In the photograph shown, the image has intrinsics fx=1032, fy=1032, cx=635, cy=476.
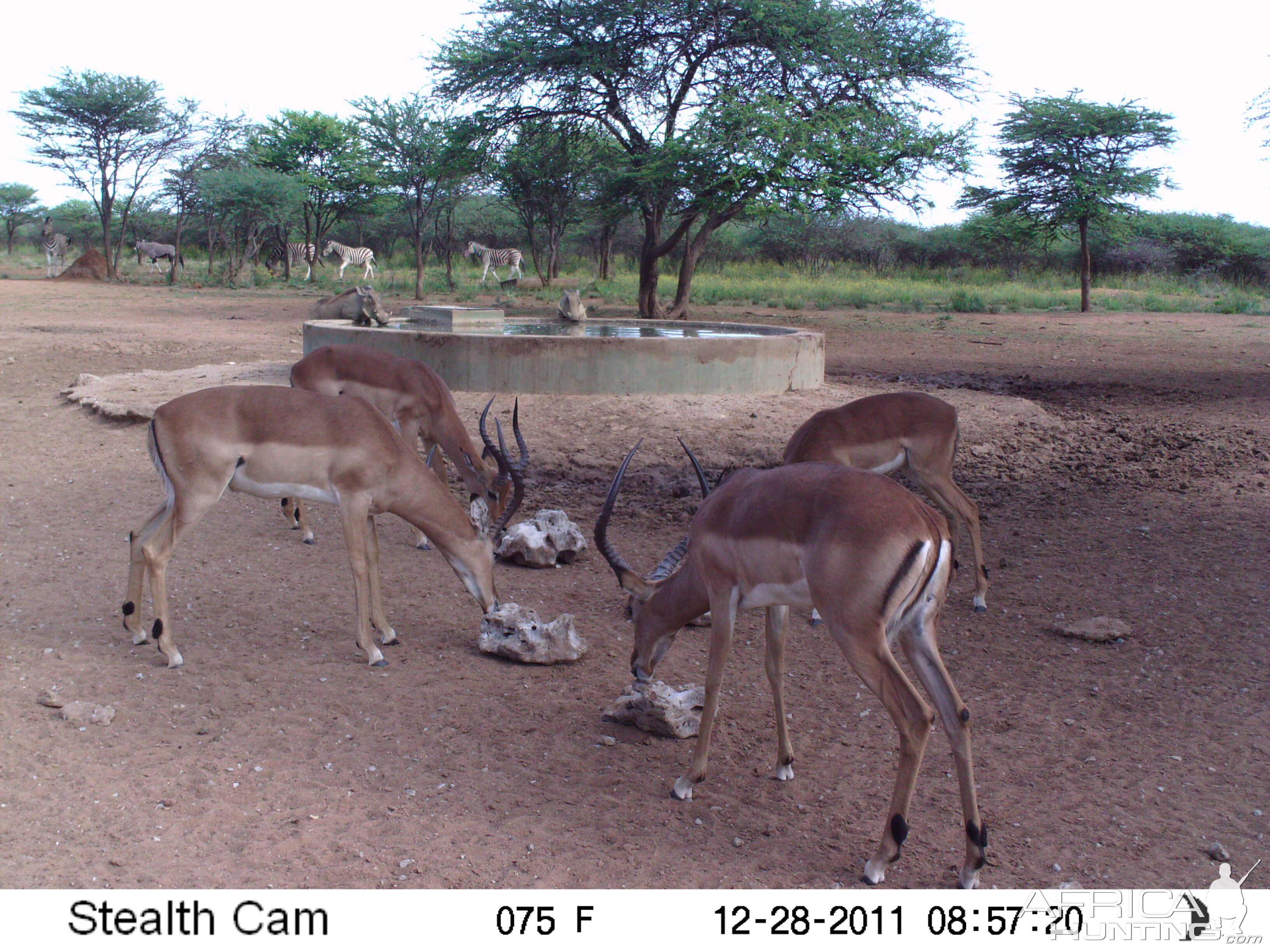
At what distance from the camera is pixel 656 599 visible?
413 cm

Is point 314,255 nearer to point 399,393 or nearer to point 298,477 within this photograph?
point 399,393

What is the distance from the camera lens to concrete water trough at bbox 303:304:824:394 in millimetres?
9711

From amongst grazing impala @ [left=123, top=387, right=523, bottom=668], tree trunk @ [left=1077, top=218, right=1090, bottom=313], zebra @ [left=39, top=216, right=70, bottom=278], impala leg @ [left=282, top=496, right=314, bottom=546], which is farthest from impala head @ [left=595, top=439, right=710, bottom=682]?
zebra @ [left=39, top=216, right=70, bottom=278]

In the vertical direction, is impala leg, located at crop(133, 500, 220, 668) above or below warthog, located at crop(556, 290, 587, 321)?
below

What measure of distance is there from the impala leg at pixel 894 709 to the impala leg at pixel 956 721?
91 millimetres

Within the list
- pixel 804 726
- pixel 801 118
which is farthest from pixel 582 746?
pixel 801 118

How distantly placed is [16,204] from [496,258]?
27.3m

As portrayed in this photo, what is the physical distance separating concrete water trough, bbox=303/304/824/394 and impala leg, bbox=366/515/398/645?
4.74 m

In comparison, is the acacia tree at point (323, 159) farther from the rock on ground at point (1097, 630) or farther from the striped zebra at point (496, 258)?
the rock on ground at point (1097, 630)

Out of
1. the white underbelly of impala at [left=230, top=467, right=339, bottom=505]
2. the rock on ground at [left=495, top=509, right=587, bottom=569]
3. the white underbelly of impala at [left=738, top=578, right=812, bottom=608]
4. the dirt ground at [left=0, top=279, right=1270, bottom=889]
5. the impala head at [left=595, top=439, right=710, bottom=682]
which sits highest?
the white underbelly of impala at [left=230, top=467, right=339, bottom=505]

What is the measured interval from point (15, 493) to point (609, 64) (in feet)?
47.2

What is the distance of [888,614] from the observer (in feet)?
10.1

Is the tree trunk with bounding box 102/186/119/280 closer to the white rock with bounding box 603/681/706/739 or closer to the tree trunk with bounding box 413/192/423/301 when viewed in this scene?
the tree trunk with bounding box 413/192/423/301

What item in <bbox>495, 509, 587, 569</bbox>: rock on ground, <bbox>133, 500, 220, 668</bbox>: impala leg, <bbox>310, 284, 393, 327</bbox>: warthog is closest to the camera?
<bbox>133, 500, 220, 668</bbox>: impala leg
